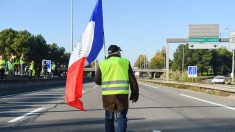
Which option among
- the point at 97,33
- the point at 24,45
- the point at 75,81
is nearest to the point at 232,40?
the point at 97,33

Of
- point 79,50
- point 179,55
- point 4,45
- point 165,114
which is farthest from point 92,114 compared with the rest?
point 179,55

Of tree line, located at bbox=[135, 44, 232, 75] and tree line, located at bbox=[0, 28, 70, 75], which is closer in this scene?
tree line, located at bbox=[0, 28, 70, 75]

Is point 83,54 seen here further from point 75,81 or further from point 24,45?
point 24,45

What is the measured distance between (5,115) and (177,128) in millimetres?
5258

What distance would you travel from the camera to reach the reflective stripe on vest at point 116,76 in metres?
7.90

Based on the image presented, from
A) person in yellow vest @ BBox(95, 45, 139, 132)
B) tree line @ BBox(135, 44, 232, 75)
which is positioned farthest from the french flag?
tree line @ BBox(135, 44, 232, 75)

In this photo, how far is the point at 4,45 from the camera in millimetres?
105188

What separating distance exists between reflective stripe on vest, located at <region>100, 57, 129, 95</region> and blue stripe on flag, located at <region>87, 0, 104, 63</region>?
72 cm

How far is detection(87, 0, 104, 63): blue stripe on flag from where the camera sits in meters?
8.64

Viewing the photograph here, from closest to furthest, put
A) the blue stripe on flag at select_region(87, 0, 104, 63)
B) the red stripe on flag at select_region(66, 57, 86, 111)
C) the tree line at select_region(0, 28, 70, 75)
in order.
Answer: the red stripe on flag at select_region(66, 57, 86, 111), the blue stripe on flag at select_region(87, 0, 104, 63), the tree line at select_region(0, 28, 70, 75)

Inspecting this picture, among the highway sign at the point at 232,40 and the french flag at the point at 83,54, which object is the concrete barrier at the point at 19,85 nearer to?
the french flag at the point at 83,54

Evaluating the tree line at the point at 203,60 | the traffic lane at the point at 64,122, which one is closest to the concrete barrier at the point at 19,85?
the traffic lane at the point at 64,122

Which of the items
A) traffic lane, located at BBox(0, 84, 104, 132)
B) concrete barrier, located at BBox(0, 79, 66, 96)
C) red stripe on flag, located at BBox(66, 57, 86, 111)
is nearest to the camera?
red stripe on flag, located at BBox(66, 57, 86, 111)

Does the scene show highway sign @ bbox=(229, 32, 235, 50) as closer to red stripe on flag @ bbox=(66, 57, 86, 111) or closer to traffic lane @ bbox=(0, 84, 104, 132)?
traffic lane @ bbox=(0, 84, 104, 132)
